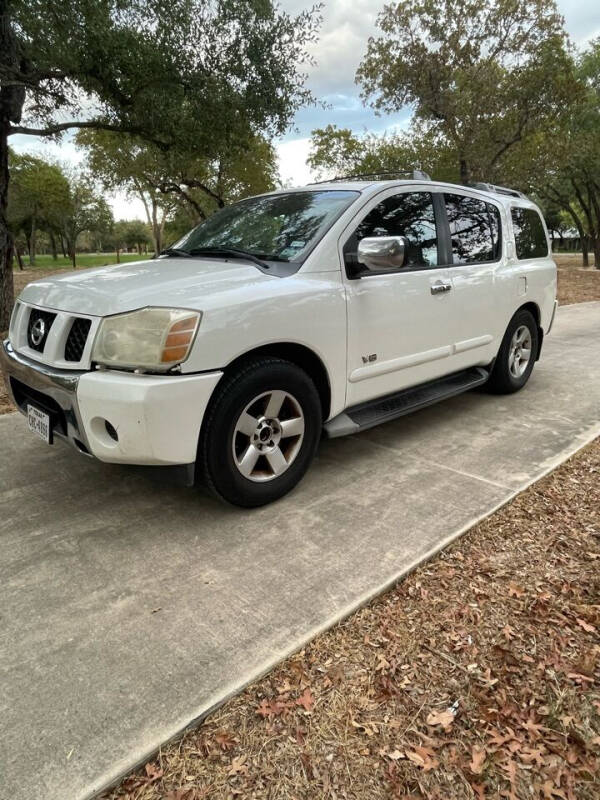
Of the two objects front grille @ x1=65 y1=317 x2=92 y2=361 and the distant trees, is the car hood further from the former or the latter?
the distant trees

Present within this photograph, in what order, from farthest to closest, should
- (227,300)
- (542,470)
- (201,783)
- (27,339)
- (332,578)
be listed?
(542,470)
(27,339)
(227,300)
(332,578)
(201,783)

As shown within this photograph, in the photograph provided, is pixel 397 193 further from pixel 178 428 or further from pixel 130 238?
pixel 130 238

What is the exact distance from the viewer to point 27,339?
111 inches

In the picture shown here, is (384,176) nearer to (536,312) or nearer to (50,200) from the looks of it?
(536,312)

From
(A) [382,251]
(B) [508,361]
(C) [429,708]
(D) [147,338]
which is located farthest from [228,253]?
(B) [508,361]

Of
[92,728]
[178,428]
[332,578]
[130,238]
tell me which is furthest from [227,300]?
[130,238]

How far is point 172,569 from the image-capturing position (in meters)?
2.32

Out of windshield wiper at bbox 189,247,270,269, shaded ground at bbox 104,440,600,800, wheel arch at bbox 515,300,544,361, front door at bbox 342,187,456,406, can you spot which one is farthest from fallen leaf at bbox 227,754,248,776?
wheel arch at bbox 515,300,544,361

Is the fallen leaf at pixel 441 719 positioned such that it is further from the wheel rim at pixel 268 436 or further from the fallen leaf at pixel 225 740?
the wheel rim at pixel 268 436

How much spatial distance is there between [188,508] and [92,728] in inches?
53.3

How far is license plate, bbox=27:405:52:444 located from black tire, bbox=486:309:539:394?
3649mm

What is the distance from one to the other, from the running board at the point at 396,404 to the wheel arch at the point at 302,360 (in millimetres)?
129

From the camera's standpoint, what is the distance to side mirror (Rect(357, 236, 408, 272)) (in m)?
2.88

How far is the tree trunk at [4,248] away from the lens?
7684 mm
